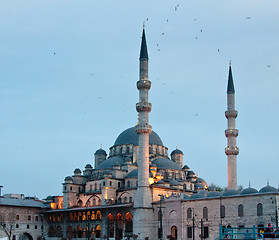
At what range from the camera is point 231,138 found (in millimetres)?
47125

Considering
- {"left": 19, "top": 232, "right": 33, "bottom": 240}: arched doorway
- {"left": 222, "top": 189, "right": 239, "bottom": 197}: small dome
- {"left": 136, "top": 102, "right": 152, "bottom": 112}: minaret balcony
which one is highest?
{"left": 136, "top": 102, "right": 152, "bottom": 112}: minaret balcony

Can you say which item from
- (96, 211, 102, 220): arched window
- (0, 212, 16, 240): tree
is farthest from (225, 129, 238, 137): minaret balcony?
(0, 212, 16, 240): tree

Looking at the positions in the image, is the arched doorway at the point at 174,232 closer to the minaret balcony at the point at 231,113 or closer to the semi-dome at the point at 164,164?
the semi-dome at the point at 164,164

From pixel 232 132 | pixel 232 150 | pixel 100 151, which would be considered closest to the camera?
pixel 232 150

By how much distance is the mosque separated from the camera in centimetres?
4059

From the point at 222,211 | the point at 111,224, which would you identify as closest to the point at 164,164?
the point at 111,224

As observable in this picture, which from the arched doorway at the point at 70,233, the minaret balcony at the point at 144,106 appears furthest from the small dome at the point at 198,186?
the arched doorway at the point at 70,233

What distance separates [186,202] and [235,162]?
669 cm

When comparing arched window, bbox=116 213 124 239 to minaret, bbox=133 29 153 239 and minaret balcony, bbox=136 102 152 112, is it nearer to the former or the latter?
minaret, bbox=133 29 153 239

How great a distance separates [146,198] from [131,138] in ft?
47.7

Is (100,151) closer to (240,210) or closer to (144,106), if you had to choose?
(144,106)

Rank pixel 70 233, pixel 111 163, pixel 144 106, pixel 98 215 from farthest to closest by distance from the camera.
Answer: pixel 111 163 < pixel 70 233 < pixel 98 215 < pixel 144 106

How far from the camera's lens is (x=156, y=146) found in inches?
2324

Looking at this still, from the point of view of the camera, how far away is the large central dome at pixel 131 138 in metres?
58.3
